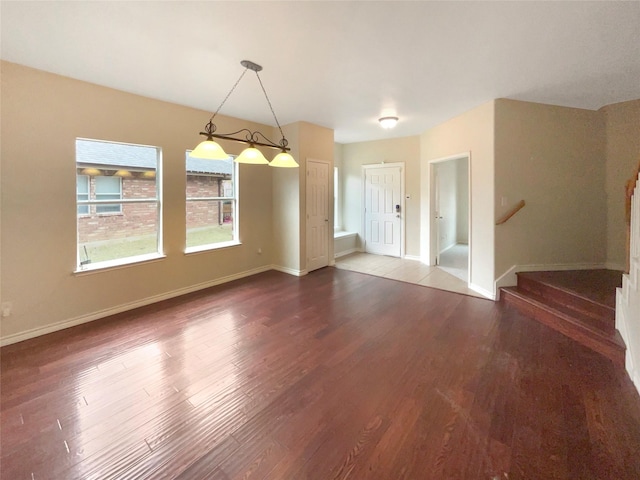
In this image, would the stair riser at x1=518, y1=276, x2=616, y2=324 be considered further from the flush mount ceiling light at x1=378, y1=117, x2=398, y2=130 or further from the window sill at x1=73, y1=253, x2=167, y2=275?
the window sill at x1=73, y1=253, x2=167, y2=275

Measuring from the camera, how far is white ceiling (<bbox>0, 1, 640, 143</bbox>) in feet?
6.61

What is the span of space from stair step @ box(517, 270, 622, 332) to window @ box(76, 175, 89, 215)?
5703 millimetres

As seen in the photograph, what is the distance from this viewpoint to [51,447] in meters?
1.61

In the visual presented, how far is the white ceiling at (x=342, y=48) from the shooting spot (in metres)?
2.01

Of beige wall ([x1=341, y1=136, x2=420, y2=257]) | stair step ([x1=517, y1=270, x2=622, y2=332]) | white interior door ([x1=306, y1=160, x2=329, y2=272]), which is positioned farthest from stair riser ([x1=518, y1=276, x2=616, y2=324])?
white interior door ([x1=306, y1=160, x2=329, y2=272])

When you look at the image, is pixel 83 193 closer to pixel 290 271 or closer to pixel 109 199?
pixel 109 199

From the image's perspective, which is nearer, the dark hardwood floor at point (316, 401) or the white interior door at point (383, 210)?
the dark hardwood floor at point (316, 401)

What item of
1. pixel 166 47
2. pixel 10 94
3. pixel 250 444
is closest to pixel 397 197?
pixel 166 47

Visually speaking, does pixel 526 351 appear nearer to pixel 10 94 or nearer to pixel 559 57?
pixel 559 57

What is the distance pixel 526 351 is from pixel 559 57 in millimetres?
2815

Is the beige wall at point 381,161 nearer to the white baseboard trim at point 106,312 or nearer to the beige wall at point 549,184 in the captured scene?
the beige wall at point 549,184

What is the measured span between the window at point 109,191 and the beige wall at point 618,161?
680cm

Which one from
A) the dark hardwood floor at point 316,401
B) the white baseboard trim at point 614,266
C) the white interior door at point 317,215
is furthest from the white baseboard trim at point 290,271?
the white baseboard trim at point 614,266

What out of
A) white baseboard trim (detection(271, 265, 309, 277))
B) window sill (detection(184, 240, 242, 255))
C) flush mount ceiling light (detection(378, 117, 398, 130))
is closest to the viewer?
window sill (detection(184, 240, 242, 255))
